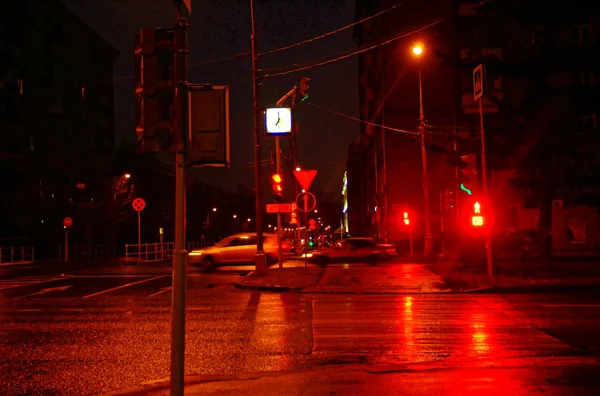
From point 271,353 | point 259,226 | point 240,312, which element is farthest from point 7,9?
point 271,353

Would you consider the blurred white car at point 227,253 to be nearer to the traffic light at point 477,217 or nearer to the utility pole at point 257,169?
the utility pole at point 257,169

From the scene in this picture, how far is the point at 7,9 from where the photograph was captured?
159ft

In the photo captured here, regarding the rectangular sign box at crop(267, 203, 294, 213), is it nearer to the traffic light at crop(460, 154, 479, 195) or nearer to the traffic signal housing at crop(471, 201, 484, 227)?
the traffic light at crop(460, 154, 479, 195)

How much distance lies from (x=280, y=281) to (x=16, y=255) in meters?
31.0

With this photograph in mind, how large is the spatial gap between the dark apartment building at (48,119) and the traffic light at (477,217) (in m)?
34.3

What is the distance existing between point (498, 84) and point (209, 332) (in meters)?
33.7

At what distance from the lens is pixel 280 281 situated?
19359mm

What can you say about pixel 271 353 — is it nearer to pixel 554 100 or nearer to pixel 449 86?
pixel 554 100

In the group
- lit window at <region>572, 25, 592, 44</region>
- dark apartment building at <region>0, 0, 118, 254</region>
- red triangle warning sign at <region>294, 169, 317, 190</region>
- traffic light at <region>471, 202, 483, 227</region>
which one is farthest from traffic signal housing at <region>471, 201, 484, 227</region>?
dark apartment building at <region>0, 0, 118, 254</region>

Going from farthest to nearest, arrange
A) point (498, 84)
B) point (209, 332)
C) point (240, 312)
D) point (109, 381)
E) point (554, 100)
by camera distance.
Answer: point (498, 84)
point (554, 100)
point (240, 312)
point (209, 332)
point (109, 381)

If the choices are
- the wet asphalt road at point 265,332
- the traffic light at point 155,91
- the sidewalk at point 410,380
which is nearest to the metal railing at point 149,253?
the wet asphalt road at point 265,332

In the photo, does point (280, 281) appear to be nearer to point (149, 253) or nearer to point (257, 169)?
point (257, 169)

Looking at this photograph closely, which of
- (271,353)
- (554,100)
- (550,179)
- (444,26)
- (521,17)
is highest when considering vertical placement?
(444,26)

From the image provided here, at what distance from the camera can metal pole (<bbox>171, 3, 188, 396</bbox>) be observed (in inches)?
203
